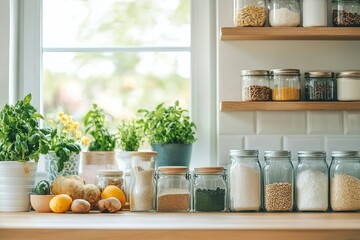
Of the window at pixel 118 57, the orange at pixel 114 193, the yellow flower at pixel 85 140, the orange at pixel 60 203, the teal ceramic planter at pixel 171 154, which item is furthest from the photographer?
the window at pixel 118 57

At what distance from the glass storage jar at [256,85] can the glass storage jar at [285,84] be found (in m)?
0.03

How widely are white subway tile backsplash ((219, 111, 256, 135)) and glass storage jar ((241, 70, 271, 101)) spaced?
0.45 feet

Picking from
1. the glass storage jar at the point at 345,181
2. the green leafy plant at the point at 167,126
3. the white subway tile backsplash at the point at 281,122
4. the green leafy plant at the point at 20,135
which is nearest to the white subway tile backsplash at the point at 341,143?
the white subway tile backsplash at the point at 281,122

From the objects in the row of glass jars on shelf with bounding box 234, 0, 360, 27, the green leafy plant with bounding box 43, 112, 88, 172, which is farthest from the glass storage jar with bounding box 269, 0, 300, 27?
the green leafy plant with bounding box 43, 112, 88, 172

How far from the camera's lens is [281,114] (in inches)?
119

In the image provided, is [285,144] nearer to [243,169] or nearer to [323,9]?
[243,169]

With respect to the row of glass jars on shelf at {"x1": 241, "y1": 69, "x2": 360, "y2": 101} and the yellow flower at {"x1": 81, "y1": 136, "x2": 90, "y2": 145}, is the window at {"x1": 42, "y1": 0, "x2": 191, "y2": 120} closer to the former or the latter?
the yellow flower at {"x1": 81, "y1": 136, "x2": 90, "y2": 145}

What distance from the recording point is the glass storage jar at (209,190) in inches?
109

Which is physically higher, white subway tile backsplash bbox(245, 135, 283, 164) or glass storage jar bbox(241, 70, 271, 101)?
glass storage jar bbox(241, 70, 271, 101)

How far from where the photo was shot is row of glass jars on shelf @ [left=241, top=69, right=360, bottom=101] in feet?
9.39

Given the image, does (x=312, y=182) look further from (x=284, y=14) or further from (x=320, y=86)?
(x=284, y=14)

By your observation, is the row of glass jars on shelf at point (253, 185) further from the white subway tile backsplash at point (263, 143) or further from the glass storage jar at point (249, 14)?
the glass storage jar at point (249, 14)

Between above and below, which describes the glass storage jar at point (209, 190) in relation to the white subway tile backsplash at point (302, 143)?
below

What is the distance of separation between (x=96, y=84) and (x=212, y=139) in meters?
0.63
